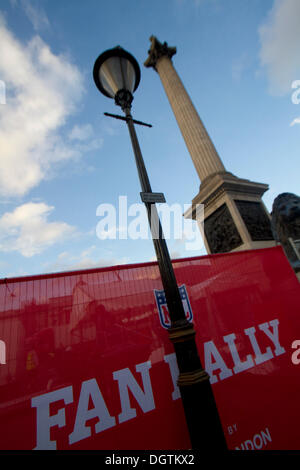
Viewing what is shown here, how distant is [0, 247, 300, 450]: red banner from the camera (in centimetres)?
217

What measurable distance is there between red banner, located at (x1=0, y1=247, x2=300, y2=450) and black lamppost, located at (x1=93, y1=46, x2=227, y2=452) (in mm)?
1011

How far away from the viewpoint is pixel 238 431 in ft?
8.59

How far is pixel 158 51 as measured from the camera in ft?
40.2

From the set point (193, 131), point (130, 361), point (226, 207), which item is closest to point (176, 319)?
point (130, 361)

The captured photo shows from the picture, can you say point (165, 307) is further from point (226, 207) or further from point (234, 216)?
point (226, 207)

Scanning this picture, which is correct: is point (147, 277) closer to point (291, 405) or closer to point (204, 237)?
point (291, 405)

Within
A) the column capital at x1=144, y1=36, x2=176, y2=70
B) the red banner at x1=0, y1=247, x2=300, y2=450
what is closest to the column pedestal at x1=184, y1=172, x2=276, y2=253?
the red banner at x1=0, y1=247, x2=300, y2=450

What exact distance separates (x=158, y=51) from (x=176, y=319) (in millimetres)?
15842

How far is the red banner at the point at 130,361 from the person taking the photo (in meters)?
2.17

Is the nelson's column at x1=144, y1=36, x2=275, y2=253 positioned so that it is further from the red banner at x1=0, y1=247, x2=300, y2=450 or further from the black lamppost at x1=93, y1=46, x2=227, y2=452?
the black lamppost at x1=93, y1=46, x2=227, y2=452

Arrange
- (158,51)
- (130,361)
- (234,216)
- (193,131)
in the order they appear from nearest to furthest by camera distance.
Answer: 1. (130,361)
2. (234,216)
3. (193,131)
4. (158,51)

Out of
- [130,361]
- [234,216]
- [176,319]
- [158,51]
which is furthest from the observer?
[158,51]

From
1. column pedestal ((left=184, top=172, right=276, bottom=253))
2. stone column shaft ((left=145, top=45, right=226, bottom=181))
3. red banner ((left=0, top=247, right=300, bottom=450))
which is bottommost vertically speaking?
red banner ((left=0, top=247, right=300, bottom=450))

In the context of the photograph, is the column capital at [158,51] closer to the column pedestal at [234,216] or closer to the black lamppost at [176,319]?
the column pedestal at [234,216]
